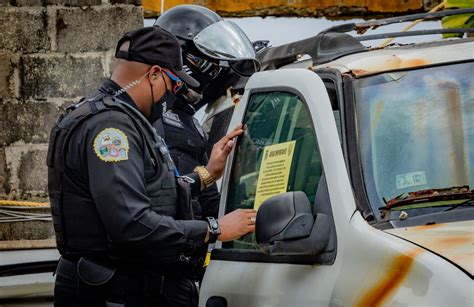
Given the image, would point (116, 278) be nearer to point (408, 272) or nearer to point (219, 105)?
point (408, 272)

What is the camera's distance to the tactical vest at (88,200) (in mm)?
5441

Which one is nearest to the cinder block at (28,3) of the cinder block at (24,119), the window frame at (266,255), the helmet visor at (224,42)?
the cinder block at (24,119)

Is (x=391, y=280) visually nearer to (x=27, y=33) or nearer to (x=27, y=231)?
(x=27, y=231)

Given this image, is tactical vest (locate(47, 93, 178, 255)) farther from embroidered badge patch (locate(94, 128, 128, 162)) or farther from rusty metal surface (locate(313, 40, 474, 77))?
rusty metal surface (locate(313, 40, 474, 77))

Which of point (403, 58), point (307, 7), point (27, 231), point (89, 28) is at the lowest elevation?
point (27, 231)

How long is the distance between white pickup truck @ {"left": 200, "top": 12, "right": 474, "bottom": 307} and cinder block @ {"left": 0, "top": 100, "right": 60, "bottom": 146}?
4028mm

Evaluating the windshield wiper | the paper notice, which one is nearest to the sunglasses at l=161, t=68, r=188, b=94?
the paper notice

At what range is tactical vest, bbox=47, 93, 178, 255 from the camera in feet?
17.9

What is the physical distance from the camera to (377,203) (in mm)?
4516

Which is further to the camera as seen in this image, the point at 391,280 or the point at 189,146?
the point at 189,146

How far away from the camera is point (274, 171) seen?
5.11m

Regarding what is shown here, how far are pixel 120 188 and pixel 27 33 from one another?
4.41 m

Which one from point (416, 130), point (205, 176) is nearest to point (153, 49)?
point (205, 176)

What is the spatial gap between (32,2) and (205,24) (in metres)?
2.17
